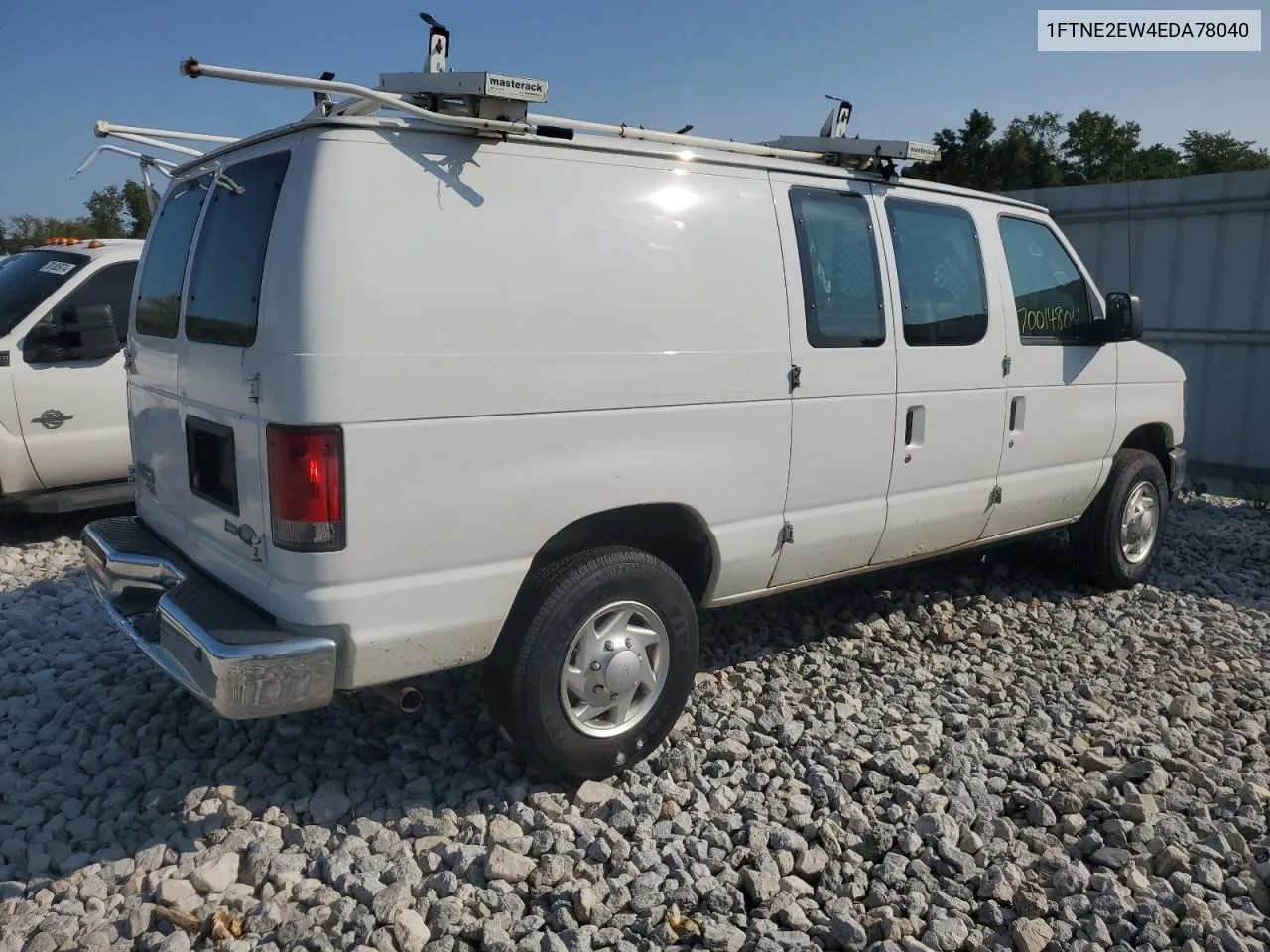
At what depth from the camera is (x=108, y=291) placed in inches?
265

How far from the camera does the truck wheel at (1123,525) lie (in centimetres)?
578

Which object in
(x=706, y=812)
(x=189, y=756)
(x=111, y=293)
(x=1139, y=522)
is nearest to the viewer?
(x=706, y=812)

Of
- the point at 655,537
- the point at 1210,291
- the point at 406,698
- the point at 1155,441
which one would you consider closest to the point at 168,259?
the point at 406,698

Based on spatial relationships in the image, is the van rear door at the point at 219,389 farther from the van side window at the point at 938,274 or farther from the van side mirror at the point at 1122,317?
the van side mirror at the point at 1122,317

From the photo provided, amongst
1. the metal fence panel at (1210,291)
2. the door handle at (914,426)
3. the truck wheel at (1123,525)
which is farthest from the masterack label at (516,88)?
the metal fence panel at (1210,291)

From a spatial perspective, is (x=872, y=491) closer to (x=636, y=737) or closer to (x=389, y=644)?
(x=636, y=737)

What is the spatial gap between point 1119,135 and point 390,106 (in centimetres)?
5348

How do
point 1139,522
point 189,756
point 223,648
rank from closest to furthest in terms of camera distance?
point 223,648, point 189,756, point 1139,522

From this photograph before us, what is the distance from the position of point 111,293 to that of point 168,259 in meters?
3.35

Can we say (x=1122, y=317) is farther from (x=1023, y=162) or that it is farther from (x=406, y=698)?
(x=1023, y=162)

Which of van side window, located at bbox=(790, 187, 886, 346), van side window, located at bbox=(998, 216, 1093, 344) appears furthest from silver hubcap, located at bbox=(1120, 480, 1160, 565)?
van side window, located at bbox=(790, 187, 886, 346)

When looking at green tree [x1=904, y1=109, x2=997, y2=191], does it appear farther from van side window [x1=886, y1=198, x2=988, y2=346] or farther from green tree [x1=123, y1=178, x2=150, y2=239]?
van side window [x1=886, y1=198, x2=988, y2=346]

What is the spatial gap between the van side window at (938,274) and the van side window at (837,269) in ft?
0.63

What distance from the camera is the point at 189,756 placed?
374 centimetres
